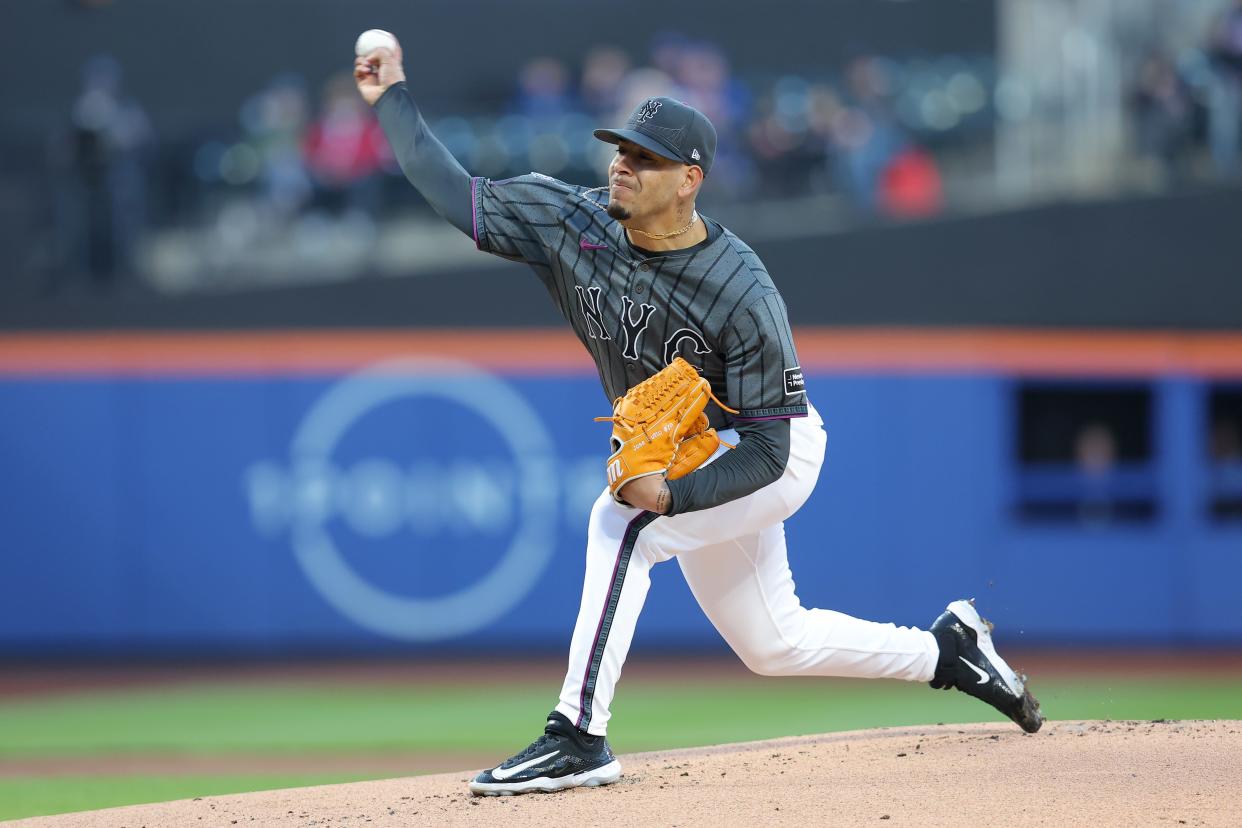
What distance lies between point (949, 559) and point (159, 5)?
8065mm

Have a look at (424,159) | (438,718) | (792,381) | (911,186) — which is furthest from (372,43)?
(911,186)

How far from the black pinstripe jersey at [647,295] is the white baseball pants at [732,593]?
0.26 meters

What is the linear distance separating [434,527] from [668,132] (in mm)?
7173

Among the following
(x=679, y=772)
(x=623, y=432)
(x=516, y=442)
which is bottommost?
(x=679, y=772)

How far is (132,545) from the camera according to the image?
10836 mm

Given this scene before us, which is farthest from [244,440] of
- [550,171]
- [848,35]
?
[848,35]

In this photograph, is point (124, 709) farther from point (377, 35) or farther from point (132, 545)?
point (377, 35)

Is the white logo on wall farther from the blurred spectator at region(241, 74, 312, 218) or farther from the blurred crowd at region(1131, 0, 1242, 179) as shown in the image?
the blurred crowd at region(1131, 0, 1242, 179)

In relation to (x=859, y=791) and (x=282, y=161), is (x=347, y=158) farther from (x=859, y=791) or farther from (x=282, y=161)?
(x=859, y=791)

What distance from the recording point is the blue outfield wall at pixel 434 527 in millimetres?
10828

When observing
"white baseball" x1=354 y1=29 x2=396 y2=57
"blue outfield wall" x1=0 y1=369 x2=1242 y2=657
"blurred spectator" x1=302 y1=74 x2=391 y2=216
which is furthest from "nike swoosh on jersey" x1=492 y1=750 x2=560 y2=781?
"blurred spectator" x1=302 y1=74 x2=391 y2=216

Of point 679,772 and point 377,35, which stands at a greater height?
point 377,35

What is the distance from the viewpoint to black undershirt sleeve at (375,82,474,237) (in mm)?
4355

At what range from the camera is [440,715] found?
28.9 ft
